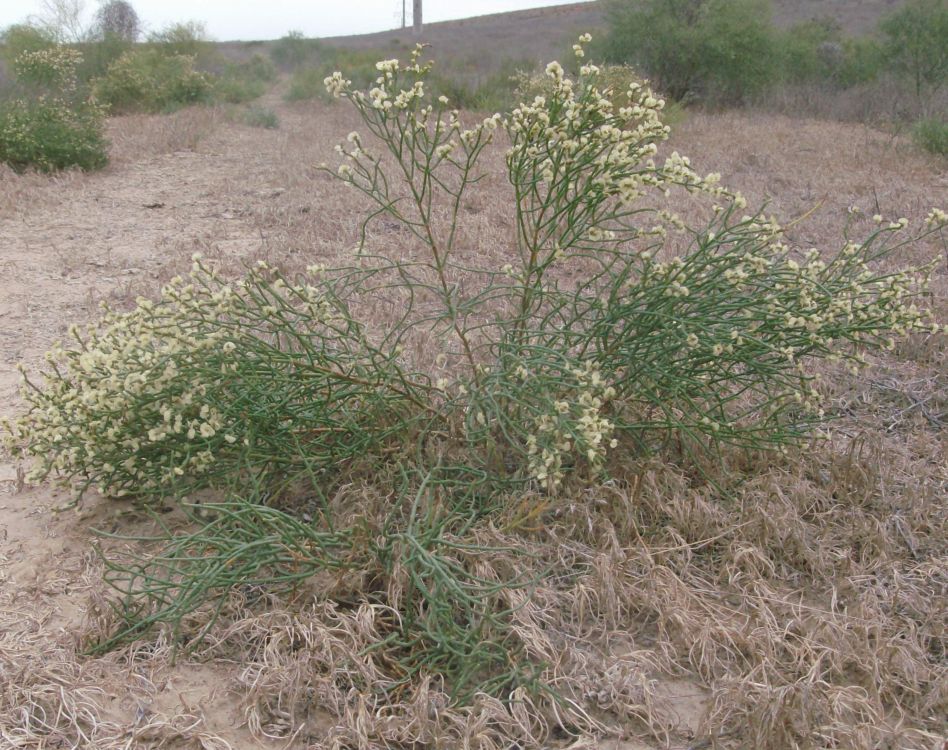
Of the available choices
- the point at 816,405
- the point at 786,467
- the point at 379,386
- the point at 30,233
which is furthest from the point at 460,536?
the point at 30,233

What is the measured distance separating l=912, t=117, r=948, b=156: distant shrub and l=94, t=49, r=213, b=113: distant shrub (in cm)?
1059

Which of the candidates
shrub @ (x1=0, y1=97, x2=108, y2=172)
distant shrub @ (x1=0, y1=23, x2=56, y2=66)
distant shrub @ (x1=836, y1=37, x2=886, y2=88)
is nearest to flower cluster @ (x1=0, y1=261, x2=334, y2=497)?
shrub @ (x1=0, y1=97, x2=108, y2=172)

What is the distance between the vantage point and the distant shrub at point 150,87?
13.7 meters

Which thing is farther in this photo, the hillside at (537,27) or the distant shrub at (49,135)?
the hillside at (537,27)

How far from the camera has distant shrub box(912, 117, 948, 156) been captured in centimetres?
858

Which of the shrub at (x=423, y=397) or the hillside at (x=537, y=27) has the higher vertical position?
the hillside at (x=537, y=27)

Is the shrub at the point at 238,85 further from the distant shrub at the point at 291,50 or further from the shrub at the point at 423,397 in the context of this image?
the shrub at the point at 423,397

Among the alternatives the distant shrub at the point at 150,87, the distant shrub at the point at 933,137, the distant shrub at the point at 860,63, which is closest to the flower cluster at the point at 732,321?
the distant shrub at the point at 933,137

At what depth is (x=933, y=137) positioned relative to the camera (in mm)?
8703

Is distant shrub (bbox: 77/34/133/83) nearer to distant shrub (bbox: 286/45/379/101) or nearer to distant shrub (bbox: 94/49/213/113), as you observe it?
distant shrub (bbox: 94/49/213/113)

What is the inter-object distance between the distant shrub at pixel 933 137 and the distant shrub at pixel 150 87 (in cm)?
1059

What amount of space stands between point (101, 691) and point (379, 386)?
129 cm

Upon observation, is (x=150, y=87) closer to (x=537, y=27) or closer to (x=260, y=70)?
(x=260, y=70)

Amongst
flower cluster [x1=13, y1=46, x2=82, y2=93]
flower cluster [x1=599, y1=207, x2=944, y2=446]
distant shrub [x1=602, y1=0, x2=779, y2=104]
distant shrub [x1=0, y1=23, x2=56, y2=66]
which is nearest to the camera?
flower cluster [x1=599, y1=207, x2=944, y2=446]
